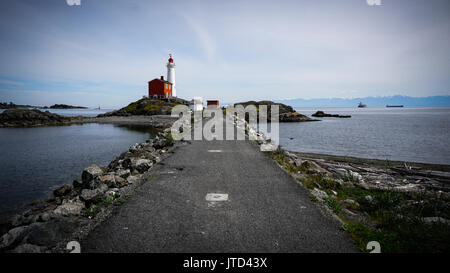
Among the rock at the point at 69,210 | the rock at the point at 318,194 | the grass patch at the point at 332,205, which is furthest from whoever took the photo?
the rock at the point at 318,194

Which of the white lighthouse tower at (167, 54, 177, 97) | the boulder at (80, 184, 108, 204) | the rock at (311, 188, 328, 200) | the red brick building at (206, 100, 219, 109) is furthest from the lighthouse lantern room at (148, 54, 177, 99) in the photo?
the rock at (311, 188, 328, 200)

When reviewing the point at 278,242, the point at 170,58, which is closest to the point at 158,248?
the point at 278,242

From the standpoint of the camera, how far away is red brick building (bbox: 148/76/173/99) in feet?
234

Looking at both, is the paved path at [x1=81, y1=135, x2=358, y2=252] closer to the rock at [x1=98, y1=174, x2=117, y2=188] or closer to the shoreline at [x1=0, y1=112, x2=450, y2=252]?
the shoreline at [x1=0, y1=112, x2=450, y2=252]

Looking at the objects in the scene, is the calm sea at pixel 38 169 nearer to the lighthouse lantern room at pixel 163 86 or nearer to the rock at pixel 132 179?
the rock at pixel 132 179

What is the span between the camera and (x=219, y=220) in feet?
15.8

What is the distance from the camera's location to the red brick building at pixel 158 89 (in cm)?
7144

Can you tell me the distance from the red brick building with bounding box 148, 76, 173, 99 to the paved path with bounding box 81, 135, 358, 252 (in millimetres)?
68156

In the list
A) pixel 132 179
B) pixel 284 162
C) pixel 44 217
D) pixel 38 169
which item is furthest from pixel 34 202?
pixel 284 162

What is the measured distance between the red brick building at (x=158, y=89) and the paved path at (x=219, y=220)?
68.2 meters

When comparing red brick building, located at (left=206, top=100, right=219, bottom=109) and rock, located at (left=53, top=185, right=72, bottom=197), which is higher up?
red brick building, located at (left=206, top=100, right=219, bottom=109)

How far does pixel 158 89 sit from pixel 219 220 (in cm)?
7275

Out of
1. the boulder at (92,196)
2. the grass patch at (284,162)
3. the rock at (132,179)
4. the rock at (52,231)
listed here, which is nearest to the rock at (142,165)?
the rock at (132,179)

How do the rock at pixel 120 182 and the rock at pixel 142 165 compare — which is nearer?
the rock at pixel 120 182
